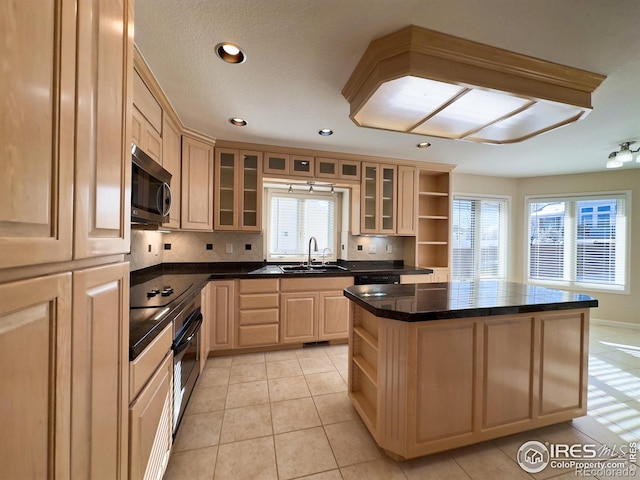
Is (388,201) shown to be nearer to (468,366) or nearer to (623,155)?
(468,366)

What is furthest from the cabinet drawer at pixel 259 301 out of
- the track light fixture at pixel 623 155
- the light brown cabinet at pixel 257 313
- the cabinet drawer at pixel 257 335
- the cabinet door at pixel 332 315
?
the track light fixture at pixel 623 155

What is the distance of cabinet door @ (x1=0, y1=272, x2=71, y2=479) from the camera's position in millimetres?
441

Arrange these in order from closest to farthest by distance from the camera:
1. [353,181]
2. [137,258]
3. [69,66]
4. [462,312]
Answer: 1. [69,66]
2. [462,312]
3. [137,258]
4. [353,181]

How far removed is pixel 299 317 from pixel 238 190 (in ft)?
5.61

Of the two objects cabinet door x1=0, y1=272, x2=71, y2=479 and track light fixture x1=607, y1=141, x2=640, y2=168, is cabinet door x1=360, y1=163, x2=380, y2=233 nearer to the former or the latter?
track light fixture x1=607, y1=141, x2=640, y2=168

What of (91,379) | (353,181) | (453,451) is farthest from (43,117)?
(353,181)

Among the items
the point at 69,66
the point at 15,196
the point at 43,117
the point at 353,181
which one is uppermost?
the point at 353,181

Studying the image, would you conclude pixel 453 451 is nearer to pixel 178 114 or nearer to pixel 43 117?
pixel 43 117

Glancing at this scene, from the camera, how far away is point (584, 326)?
68.8 inches

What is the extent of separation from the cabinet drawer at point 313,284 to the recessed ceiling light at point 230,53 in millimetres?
2110

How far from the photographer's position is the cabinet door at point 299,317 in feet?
9.77

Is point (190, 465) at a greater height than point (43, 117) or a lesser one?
lesser

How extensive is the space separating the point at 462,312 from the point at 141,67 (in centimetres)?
254

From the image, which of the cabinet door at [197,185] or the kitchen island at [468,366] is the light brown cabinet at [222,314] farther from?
the kitchen island at [468,366]
